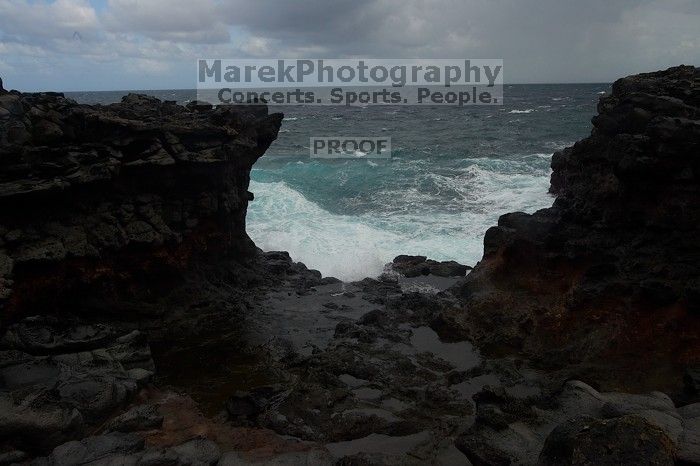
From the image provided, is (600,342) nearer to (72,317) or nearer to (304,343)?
(304,343)

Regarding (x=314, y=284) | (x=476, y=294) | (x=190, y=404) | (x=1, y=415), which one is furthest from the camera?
(x=314, y=284)

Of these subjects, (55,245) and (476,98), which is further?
(476,98)

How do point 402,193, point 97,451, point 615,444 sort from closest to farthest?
1. point 615,444
2. point 97,451
3. point 402,193

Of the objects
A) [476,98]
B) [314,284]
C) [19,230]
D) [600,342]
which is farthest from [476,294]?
[476,98]

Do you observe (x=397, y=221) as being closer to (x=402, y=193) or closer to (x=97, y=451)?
(x=402, y=193)

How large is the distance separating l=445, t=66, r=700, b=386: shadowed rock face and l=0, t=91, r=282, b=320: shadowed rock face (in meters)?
6.45

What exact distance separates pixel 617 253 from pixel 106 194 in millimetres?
10186

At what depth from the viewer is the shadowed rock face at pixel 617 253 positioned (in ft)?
28.9

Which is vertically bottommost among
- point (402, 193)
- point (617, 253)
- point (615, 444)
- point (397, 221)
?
point (615, 444)

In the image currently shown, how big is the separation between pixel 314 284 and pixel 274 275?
47.8 inches

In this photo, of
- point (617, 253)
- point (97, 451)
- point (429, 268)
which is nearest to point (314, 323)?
point (429, 268)

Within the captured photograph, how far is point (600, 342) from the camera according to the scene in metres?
9.38

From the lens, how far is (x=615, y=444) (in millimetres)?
5145

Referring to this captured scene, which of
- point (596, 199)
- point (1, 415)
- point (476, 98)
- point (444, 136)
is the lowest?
point (1, 415)
